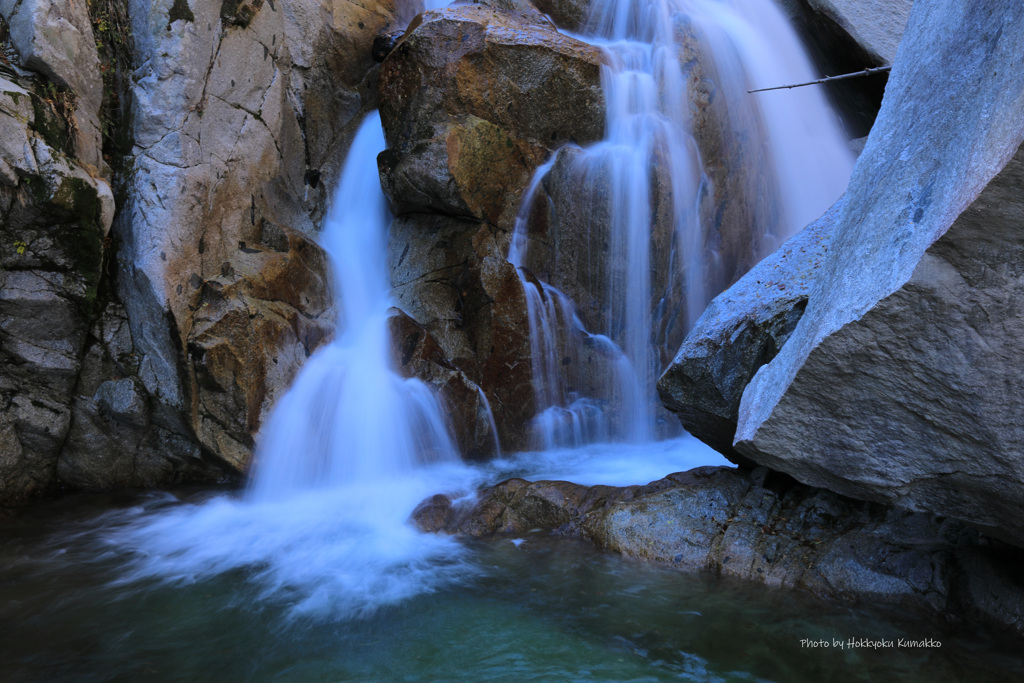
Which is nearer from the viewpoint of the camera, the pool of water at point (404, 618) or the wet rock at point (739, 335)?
the pool of water at point (404, 618)

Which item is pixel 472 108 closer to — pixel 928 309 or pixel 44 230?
pixel 44 230

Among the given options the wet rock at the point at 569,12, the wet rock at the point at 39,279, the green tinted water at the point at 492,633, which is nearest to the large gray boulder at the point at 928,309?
the green tinted water at the point at 492,633

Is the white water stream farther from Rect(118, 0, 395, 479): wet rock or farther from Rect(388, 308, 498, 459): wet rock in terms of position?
Rect(118, 0, 395, 479): wet rock

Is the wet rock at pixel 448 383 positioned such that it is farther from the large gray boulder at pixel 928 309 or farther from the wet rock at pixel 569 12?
the wet rock at pixel 569 12

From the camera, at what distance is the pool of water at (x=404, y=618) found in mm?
3426

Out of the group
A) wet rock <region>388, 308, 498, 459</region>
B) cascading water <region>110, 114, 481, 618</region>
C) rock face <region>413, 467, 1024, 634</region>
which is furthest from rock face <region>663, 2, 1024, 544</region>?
wet rock <region>388, 308, 498, 459</region>

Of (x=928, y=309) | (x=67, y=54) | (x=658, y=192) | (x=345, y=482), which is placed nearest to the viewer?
(x=928, y=309)

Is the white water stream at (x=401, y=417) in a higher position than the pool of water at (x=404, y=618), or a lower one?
higher

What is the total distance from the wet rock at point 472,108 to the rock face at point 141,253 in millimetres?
1466

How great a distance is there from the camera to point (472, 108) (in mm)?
7480

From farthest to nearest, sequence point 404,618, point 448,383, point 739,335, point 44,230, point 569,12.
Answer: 1. point 569,12
2. point 448,383
3. point 44,230
4. point 739,335
5. point 404,618

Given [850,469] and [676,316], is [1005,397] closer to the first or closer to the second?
[850,469]

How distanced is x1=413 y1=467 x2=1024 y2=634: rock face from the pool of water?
0.17 m

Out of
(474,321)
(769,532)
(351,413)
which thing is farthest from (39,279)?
(769,532)
